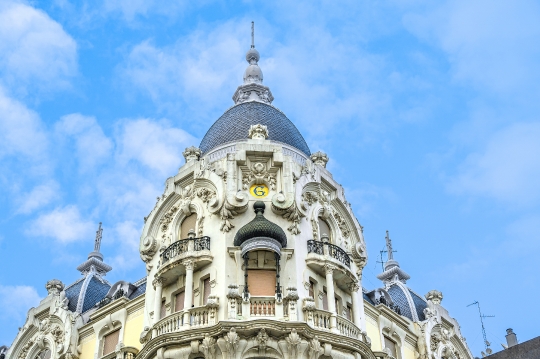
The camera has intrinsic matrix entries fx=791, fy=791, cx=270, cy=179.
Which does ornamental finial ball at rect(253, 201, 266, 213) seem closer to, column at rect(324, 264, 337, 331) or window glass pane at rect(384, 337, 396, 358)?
column at rect(324, 264, 337, 331)

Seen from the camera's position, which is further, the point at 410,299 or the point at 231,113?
the point at 410,299

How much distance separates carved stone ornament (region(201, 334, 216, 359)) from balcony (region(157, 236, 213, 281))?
13.0 ft

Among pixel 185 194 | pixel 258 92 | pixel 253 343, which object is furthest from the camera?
pixel 258 92

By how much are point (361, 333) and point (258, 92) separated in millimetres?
15191

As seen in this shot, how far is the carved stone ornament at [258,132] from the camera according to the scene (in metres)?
36.1

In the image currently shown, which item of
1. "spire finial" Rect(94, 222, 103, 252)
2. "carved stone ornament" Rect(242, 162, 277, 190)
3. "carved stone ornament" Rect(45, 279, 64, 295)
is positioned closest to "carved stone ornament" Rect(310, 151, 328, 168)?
"carved stone ornament" Rect(242, 162, 277, 190)

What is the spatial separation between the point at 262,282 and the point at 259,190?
4.50 metres

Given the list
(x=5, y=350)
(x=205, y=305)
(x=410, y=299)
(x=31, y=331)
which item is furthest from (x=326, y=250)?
(x=5, y=350)

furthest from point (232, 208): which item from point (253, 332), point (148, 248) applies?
point (253, 332)

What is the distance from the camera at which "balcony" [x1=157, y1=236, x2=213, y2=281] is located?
1277 inches

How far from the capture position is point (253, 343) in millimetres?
29375

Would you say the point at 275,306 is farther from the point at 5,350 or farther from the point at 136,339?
the point at 5,350

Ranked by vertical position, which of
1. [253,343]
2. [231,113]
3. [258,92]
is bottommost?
[253,343]

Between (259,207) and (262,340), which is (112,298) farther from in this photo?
(262,340)
